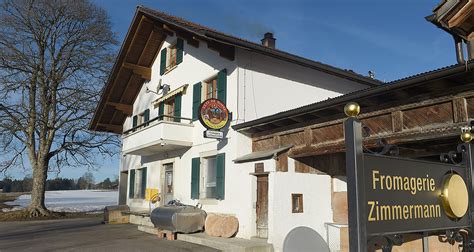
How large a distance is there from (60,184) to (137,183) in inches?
3375

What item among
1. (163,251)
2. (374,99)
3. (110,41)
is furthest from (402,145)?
(110,41)

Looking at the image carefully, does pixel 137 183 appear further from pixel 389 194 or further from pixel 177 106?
pixel 389 194

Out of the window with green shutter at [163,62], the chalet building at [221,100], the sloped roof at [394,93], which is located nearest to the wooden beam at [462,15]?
the sloped roof at [394,93]

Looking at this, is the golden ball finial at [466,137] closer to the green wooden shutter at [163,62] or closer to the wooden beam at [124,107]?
the green wooden shutter at [163,62]

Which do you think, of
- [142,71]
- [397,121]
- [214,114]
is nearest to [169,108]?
[142,71]

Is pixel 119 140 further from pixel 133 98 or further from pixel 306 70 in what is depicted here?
pixel 306 70

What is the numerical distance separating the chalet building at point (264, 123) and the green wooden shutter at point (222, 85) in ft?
0.11

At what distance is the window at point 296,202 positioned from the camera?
9.81 m

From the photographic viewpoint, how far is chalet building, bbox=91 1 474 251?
787 centimetres

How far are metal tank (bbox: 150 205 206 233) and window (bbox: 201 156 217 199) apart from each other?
725 mm

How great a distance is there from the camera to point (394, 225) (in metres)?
2.00

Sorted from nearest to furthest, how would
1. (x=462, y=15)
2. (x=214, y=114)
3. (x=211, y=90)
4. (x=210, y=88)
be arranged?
(x=462, y=15)
(x=214, y=114)
(x=211, y=90)
(x=210, y=88)

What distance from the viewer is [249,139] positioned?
12781 mm

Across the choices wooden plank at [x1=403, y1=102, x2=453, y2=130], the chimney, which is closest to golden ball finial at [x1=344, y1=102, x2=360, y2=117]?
wooden plank at [x1=403, y1=102, x2=453, y2=130]
